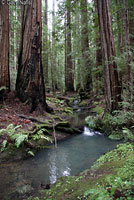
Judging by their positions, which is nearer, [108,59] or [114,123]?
[114,123]

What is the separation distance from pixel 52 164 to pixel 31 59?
5.66 metres

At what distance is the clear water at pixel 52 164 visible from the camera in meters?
3.60

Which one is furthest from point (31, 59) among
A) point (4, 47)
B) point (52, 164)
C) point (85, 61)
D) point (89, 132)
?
point (85, 61)

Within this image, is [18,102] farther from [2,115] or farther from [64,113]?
[64,113]

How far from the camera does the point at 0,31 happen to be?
8.58m

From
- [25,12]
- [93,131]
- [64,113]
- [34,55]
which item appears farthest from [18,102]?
[25,12]

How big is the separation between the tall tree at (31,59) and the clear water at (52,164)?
3.21 metres

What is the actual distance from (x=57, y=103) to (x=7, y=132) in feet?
24.8

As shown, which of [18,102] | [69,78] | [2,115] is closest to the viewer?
[2,115]

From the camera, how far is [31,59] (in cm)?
842

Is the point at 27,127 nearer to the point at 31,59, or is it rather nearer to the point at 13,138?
the point at 13,138

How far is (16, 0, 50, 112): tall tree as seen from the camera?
8.34 meters

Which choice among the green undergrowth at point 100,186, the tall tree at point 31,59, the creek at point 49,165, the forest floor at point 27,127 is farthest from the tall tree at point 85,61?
the green undergrowth at point 100,186

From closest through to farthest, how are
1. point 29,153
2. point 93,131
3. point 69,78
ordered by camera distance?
1. point 29,153
2. point 93,131
3. point 69,78
